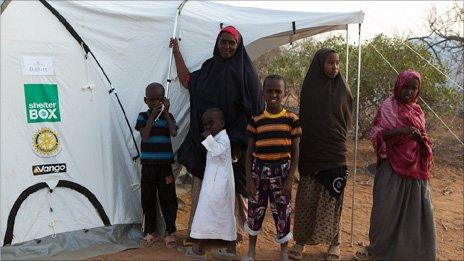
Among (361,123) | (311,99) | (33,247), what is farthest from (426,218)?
(361,123)

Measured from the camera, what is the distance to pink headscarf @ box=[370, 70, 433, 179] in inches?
140

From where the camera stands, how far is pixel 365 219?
5.42 m

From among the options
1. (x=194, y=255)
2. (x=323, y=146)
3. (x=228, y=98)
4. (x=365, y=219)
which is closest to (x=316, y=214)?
(x=323, y=146)

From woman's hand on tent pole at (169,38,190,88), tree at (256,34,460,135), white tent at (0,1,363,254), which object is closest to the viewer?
white tent at (0,1,363,254)

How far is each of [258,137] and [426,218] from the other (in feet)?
4.86

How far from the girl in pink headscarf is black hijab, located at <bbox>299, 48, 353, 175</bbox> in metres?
0.29

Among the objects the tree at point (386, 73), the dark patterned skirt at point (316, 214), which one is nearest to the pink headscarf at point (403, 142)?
the dark patterned skirt at point (316, 214)

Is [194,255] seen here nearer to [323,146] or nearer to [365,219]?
[323,146]

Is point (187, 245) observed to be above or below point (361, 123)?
below

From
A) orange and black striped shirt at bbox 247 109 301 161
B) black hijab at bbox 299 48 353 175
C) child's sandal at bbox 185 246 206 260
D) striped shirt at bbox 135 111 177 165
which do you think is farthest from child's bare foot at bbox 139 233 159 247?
black hijab at bbox 299 48 353 175

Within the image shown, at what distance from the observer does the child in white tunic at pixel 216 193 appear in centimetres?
372

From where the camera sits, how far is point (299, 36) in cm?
489

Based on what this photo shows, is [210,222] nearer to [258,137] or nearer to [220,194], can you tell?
[220,194]

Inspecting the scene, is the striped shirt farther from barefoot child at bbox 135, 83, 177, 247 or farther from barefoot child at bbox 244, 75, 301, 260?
barefoot child at bbox 244, 75, 301, 260
